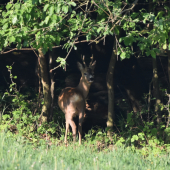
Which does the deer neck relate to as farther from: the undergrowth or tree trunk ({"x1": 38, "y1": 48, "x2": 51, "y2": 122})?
the undergrowth

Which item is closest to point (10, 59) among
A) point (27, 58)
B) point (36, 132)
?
point (27, 58)

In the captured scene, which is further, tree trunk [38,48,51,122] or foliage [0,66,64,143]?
tree trunk [38,48,51,122]

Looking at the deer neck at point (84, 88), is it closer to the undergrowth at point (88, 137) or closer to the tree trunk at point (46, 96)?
the tree trunk at point (46, 96)

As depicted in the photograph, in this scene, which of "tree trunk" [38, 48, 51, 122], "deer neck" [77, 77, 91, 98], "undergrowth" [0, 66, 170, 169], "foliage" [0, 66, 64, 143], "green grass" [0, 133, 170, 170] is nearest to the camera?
"green grass" [0, 133, 170, 170]

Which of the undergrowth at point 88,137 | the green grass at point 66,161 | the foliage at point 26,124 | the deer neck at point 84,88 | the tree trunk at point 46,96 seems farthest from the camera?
the tree trunk at point 46,96

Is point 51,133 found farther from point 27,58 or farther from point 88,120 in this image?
point 27,58

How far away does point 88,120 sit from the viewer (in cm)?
952

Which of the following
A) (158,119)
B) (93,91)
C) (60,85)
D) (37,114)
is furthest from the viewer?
(60,85)

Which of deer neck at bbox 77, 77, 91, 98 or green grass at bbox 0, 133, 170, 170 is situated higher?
deer neck at bbox 77, 77, 91, 98

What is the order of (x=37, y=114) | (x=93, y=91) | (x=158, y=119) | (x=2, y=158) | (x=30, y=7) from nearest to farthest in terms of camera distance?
(x=2, y=158) < (x=30, y=7) < (x=158, y=119) < (x=37, y=114) < (x=93, y=91)

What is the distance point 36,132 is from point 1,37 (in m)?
3.20

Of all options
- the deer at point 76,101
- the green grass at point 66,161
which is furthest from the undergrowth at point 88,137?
the deer at point 76,101

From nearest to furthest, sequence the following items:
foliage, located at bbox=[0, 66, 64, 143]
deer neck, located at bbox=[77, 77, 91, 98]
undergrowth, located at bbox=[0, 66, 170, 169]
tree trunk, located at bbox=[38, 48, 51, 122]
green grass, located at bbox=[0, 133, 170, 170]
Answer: green grass, located at bbox=[0, 133, 170, 170], undergrowth, located at bbox=[0, 66, 170, 169], foliage, located at bbox=[0, 66, 64, 143], deer neck, located at bbox=[77, 77, 91, 98], tree trunk, located at bbox=[38, 48, 51, 122]

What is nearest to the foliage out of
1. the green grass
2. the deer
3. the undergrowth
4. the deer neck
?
the undergrowth
